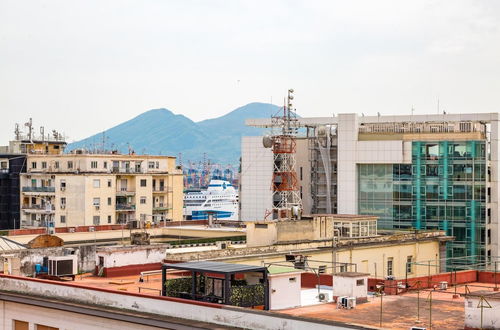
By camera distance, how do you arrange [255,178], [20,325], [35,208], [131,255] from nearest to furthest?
[20,325] < [131,255] < [35,208] < [255,178]

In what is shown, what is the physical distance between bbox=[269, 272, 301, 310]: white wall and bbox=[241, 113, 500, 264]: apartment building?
58.2m

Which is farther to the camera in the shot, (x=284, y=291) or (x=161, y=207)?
(x=161, y=207)

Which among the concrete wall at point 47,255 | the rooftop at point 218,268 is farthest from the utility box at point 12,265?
the rooftop at point 218,268

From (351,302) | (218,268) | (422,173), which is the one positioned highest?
(422,173)

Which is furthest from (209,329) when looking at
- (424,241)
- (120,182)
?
(120,182)

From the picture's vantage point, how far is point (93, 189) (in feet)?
350

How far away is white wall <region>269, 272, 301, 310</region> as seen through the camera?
107 feet

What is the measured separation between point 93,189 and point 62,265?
66.6 metres

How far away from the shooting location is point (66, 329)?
1331 inches

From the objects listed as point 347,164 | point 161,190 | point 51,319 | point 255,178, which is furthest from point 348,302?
point 161,190

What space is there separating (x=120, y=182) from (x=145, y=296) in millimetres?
81641

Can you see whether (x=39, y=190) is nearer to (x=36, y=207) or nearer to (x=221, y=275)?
(x=36, y=207)

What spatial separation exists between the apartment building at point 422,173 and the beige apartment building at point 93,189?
2422cm

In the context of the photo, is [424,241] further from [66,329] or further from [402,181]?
[66,329]
